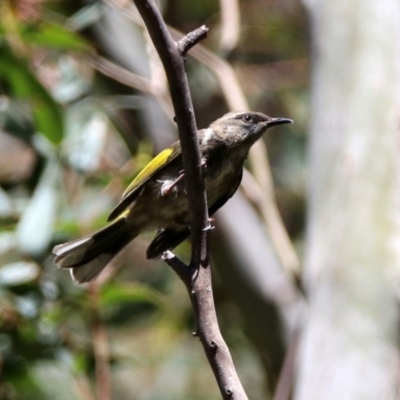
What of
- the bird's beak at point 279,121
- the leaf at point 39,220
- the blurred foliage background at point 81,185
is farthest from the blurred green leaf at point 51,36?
the bird's beak at point 279,121

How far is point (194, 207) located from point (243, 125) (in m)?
1.29

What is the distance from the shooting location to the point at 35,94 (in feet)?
12.8

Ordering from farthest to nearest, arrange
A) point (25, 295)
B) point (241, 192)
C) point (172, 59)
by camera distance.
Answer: point (241, 192), point (25, 295), point (172, 59)

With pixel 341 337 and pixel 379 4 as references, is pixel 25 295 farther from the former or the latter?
pixel 379 4

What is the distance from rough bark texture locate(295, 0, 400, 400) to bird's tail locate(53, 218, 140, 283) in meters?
0.77

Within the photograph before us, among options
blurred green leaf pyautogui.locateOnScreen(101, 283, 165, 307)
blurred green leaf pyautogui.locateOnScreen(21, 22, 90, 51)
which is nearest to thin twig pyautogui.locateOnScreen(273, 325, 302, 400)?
blurred green leaf pyautogui.locateOnScreen(101, 283, 165, 307)

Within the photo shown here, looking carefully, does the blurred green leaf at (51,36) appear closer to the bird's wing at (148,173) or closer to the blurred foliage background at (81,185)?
the blurred foliage background at (81,185)

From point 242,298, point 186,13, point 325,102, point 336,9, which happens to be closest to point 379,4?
point 336,9

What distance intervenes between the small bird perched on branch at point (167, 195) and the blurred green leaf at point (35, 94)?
73 cm

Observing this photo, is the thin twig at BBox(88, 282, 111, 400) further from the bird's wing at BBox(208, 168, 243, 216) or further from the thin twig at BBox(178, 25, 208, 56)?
the thin twig at BBox(178, 25, 208, 56)

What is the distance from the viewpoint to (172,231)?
10.6 feet

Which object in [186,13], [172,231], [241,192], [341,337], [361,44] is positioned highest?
[186,13]

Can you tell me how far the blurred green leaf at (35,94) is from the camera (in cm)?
391

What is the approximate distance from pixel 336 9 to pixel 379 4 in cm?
17
